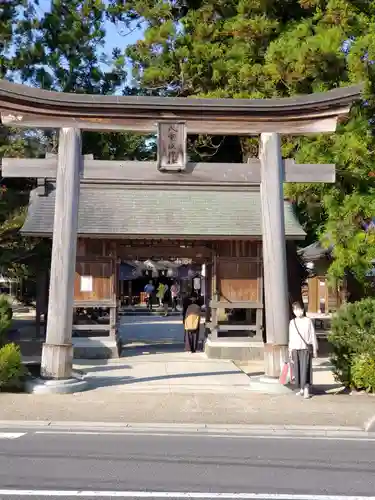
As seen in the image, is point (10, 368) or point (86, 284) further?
point (86, 284)

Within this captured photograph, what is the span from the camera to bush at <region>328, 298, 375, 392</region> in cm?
1145

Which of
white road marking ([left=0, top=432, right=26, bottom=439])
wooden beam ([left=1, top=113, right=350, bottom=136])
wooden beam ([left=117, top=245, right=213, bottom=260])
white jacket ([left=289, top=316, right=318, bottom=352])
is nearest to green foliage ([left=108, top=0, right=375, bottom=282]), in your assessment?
wooden beam ([left=1, top=113, right=350, bottom=136])

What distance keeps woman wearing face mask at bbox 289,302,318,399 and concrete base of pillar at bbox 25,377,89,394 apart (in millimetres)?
4040

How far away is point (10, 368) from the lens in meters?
11.4

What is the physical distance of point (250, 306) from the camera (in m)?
17.9

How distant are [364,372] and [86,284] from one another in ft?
29.3

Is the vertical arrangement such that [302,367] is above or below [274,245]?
below

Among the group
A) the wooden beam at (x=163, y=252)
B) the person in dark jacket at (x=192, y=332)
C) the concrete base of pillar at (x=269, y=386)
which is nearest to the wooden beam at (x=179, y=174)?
the concrete base of pillar at (x=269, y=386)

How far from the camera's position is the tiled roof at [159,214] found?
691 inches

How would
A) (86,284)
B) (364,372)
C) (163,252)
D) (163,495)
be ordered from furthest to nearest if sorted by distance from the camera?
(163,252) → (86,284) → (364,372) → (163,495)

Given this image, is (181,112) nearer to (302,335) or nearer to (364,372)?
(302,335)

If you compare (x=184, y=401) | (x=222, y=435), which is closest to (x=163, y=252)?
(x=184, y=401)

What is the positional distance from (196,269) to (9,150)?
17600 mm

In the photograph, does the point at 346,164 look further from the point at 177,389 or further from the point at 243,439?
the point at 243,439
